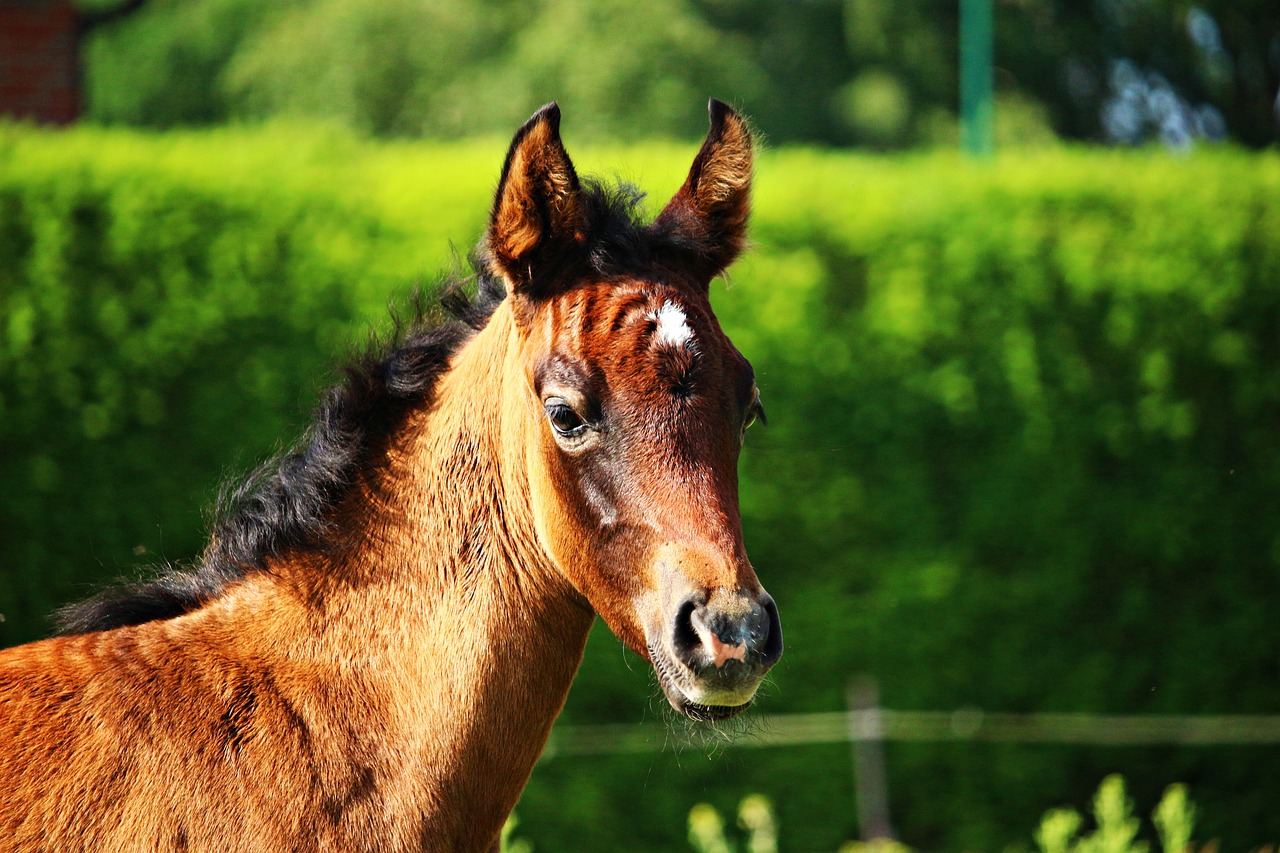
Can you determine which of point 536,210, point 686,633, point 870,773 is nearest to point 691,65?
point 870,773

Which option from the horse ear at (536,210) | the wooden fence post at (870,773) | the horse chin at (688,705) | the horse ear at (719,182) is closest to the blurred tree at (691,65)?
the wooden fence post at (870,773)

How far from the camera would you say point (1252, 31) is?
19891 mm

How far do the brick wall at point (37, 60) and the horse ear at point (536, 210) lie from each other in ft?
26.8

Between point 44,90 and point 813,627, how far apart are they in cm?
730

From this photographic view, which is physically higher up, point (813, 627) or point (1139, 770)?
point (813, 627)

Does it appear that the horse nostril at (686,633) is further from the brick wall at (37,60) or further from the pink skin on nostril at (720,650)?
the brick wall at (37,60)

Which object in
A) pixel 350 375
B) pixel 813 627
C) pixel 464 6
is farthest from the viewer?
pixel 464 6

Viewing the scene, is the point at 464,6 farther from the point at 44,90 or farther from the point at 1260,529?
the point at 1260,529

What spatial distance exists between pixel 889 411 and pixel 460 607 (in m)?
4.92

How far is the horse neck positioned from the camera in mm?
2361

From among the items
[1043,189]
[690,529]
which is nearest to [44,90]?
[1043,189]

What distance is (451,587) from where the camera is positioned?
2465 millimetres

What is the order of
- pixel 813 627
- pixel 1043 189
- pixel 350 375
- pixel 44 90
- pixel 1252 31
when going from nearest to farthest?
pixel 350 375 → pixel 813 627 → pixel 1043 189 → pixel 44 90 → pixel 1252 31

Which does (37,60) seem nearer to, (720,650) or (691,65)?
(720,650)
